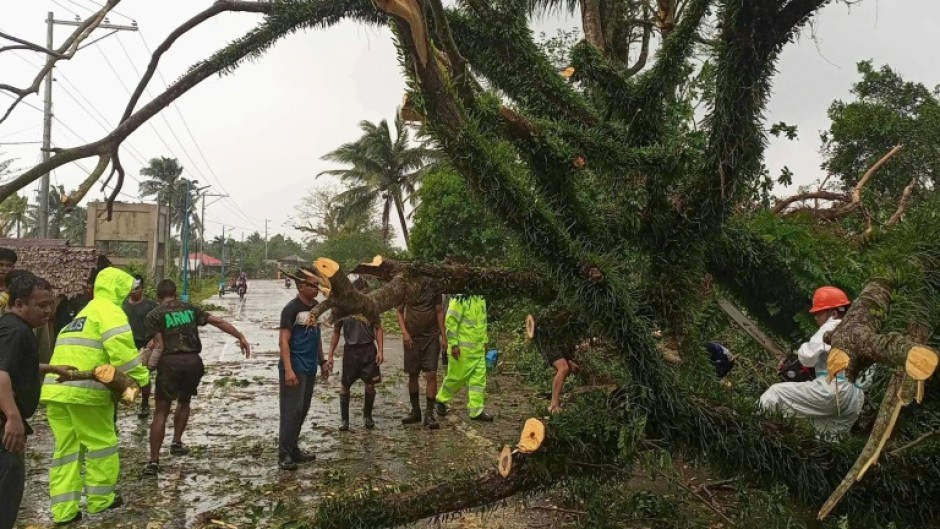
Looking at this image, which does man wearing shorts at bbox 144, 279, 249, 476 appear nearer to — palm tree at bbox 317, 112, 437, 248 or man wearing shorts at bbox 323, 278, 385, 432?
man wearing shorts at bbox 323, 278, 385, 432

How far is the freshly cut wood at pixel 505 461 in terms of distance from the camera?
114 inches

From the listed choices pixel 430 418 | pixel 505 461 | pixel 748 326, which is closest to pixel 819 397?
pixel 748 326

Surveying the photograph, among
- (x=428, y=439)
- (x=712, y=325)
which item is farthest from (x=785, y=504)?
(x=428, y=439)

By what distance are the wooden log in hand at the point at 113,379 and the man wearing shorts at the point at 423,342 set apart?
10.8 ft

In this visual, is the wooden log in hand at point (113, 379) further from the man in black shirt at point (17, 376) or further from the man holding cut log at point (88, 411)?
the man in black shirt at point (17, 376)

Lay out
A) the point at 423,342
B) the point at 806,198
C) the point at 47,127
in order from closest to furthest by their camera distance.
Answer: the point at 806,198
the point at 423,342
the point at 47,127

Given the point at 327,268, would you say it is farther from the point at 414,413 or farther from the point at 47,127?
the point at 47,127

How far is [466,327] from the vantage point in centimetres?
747

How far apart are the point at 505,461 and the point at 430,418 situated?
461 cm

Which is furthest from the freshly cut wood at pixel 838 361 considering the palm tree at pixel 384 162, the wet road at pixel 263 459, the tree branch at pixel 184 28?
the palm tree at pixel 384 162

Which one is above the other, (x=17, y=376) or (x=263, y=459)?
(x=17, y=376)

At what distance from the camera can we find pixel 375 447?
21.3 ft

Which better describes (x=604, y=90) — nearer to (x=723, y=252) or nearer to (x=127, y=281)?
(x=723, y=252)

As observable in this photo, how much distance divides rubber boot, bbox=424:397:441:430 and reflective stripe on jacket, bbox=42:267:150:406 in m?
3.30
